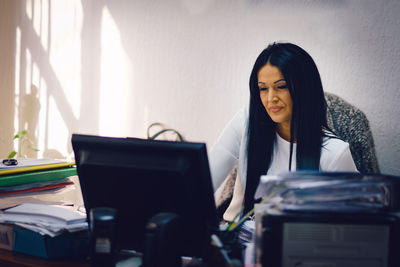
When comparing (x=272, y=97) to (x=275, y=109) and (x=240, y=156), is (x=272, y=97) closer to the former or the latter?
(x=275, y=109)

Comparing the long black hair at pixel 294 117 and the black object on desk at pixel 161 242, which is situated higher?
the long black hair at pixel 294 117

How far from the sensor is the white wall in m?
2.05

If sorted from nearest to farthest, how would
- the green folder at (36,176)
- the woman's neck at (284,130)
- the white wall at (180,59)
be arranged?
1. the green folder at (36,176)
2. the woman's neck at (284,130)
3. the white wall at (180,59)

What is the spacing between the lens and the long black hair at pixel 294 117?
1667 mm

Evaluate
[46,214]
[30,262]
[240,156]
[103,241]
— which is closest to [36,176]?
[46,214]

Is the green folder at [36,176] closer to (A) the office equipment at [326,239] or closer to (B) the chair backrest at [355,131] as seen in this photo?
(A) the office equipment at [326,239]

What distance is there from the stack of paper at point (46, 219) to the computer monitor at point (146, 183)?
0.18 meters

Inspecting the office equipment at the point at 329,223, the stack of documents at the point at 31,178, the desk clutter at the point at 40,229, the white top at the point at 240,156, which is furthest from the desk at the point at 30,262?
the white top at the point at 240,156

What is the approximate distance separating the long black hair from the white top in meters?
0.04

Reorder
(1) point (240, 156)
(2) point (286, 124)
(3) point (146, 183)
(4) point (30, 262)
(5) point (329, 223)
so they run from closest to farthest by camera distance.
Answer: (5) point (329, 223), (3) point (146, 183), (4) point (30, 262), (2) point (286, 124), (1) point (240, 156)

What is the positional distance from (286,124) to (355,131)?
13.6 inches

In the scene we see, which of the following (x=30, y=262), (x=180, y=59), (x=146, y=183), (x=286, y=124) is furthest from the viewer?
(x=180, y=59)

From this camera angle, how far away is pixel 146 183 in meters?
0.87

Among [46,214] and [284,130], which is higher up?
[284,130]
